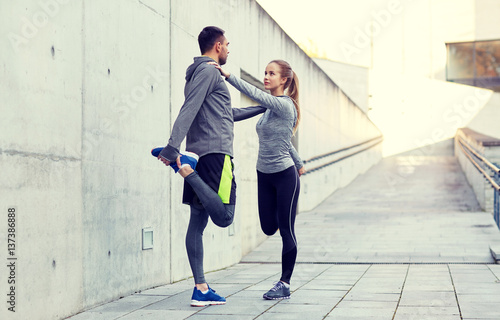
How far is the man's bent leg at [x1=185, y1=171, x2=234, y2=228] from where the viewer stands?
4070 millimetres

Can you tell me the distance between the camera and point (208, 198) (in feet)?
13.4

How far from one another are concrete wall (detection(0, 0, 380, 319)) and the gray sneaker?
3.39 ft

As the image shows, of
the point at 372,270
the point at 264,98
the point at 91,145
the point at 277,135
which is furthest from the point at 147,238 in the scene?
Answer: the point at 372,270

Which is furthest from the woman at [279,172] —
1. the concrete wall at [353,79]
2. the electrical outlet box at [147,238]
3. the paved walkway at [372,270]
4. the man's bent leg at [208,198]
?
the concrete wall at [353,79]

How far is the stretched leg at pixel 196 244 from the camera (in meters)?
4.25

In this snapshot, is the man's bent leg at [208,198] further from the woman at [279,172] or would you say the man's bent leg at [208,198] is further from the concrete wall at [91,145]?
the concrete wall at [91,145]

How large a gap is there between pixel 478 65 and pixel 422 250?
89.3 feet

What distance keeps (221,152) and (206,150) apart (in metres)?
0.10

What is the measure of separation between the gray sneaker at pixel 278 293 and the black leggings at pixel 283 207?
6 centimetres

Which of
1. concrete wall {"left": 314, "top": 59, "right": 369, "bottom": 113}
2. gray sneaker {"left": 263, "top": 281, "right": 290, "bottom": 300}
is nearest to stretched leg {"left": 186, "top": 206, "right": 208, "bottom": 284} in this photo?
gray sneaker {"left": 263, "top": 281, "right": 290, "bottom": 300}

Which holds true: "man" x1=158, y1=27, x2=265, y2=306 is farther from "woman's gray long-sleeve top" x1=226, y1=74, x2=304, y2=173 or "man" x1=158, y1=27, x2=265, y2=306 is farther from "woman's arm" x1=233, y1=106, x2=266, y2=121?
"woman's gray long-sleeve top" x1=226, y1=74, x2=304, y2=173

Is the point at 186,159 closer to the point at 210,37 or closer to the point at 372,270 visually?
the point at 210,37

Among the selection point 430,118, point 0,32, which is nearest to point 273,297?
point 0,32

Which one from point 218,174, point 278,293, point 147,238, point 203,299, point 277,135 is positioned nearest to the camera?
point 218,174
